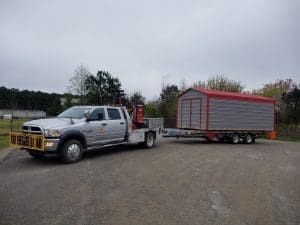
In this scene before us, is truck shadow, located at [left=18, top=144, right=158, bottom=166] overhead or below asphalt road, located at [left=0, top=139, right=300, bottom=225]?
overhead

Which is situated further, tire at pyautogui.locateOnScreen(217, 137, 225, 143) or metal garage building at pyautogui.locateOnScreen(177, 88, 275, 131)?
tire at pyautogui.locateOnScreen(217, 137, 225, 143)

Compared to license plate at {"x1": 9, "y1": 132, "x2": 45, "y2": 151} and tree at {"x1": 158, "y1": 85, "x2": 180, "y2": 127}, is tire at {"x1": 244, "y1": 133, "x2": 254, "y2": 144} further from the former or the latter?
license plate at {"x1": 9, "y1": 132, "x2": 45, "y2": 151}

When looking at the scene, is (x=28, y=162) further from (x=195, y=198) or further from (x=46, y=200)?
(x=195, y=198)

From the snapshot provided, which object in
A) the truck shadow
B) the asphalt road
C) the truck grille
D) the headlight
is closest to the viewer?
the asphalt road

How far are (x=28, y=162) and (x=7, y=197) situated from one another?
16.7 feet

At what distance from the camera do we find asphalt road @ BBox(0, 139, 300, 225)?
6.25 meters

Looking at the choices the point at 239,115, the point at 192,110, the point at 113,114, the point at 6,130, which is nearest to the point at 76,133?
the point at 113,114

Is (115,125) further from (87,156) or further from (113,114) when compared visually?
(87,156)

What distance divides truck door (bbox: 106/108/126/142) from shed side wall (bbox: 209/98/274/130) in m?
6.96

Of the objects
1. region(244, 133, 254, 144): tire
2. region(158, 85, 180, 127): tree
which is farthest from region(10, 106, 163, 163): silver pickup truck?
region(158, 85, 180, 127): tree

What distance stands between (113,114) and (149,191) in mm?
7229

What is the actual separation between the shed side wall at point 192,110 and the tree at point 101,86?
19.0 meters

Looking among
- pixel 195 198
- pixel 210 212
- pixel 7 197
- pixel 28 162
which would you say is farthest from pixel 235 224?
pixel 28 162

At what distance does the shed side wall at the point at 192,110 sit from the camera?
2100 centimetres
